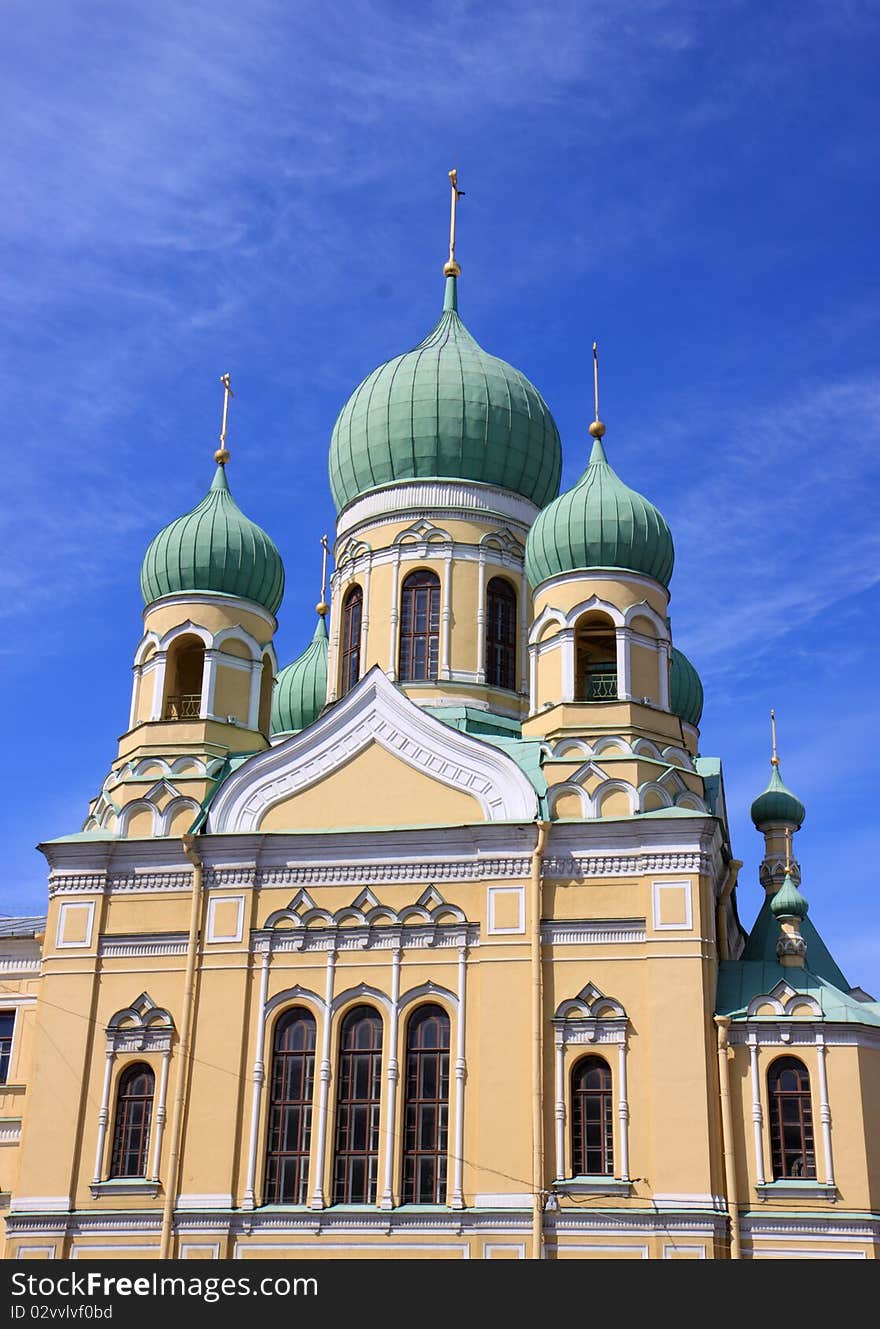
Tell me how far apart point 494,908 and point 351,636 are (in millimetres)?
6266

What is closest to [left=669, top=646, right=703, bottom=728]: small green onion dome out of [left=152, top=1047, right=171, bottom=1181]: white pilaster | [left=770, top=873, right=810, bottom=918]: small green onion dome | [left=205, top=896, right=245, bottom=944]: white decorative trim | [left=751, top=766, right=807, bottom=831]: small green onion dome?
[left=751, top=766, right=807, bottom=831]: small green onion dome

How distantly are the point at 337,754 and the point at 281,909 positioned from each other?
2240 millimetres

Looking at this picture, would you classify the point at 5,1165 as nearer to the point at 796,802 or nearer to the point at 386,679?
the point at 386,679

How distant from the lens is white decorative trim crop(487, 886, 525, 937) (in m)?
20.3

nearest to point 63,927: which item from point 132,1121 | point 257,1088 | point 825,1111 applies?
point 132,1121

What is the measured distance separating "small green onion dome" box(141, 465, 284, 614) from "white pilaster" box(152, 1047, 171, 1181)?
22.9 ft

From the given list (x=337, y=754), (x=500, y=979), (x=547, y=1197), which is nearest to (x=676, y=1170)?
→ (x=547, y=1197)

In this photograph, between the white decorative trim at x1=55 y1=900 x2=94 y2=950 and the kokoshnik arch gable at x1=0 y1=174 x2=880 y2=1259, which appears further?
the white decorative trim at x1=55 y1=900 x2=94 y2=950

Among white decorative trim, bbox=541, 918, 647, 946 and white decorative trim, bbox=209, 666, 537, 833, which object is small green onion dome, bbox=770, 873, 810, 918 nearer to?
white decorative trim, bbox=541, 918, 647, 946

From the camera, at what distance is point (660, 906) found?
20109 mm

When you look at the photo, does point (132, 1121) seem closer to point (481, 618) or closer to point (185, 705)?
point (185, 705)

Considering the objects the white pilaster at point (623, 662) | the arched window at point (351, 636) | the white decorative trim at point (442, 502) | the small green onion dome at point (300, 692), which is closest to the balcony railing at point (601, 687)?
the white pilaster at point (623, 662)

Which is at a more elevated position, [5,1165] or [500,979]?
[500,979]
